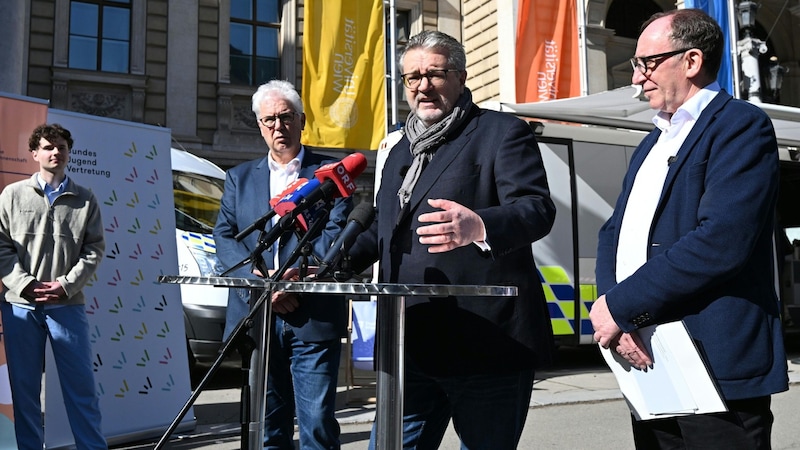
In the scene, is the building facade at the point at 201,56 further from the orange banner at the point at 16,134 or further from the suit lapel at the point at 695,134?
the suit lapel at the point at 695,134

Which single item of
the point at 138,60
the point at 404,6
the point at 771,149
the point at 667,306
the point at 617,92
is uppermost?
the point at 404,6

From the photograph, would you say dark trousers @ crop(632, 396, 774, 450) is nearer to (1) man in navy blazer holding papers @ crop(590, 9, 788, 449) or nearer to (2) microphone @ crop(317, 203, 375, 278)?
(1) man in navy blazer holding papers @ crop(590, 9, 788, 449)

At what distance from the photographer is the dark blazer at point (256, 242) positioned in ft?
10.9

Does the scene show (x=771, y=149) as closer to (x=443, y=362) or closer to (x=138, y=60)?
(x=443, y=362)

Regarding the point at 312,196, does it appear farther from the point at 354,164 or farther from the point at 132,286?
the point at 132,286

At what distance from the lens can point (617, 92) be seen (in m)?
9.77

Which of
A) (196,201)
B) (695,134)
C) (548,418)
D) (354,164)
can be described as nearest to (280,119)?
(354,164)

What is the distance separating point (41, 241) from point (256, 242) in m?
1.62

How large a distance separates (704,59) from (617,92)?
785 cm

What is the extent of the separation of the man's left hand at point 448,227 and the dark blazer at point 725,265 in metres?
0.49

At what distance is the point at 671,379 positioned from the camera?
2084 mm

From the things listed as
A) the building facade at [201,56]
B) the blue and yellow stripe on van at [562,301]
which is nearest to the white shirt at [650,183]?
the blue and yellow stripe on van at [562,301]

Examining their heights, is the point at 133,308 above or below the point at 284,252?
below

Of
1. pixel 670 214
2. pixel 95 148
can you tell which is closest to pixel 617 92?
pixel 95 148
